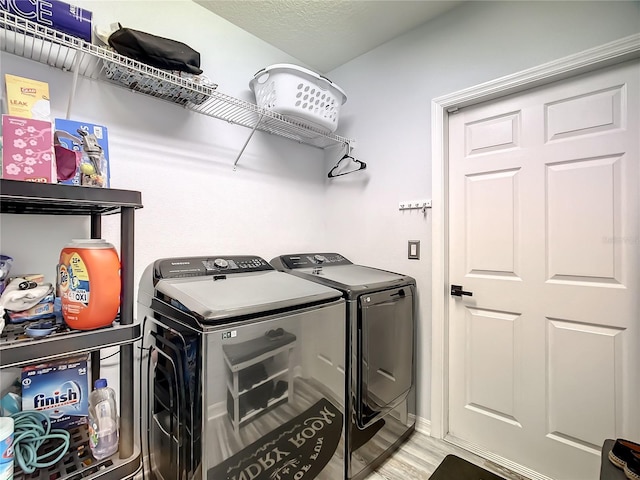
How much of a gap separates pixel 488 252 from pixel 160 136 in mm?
2019

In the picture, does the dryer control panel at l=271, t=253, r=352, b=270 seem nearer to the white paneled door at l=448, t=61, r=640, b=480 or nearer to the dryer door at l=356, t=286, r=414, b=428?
the dryer door at l=356, t=286, r=414, b=428

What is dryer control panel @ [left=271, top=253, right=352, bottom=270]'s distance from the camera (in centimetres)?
199

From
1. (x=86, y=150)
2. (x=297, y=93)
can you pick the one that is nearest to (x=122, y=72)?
(x=86, y=150)

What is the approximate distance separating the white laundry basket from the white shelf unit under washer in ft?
0.28

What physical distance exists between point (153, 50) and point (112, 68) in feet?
0.74

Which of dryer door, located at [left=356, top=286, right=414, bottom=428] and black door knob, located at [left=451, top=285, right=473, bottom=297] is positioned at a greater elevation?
black door knob, located at [left=451, top=285, right=473, bottom=297]

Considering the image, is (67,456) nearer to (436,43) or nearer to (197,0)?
(197,0)

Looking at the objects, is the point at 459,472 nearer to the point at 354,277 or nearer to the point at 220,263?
the point at 354,277

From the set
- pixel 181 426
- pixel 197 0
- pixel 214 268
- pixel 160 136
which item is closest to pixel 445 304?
pixel 214 268

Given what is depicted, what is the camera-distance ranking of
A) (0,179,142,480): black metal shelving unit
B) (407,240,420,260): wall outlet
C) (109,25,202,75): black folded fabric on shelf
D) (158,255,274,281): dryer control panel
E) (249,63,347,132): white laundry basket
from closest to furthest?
1. (0,179,142,480): black metal shelving unit
2. (109,25,202,75): black folded fabric on shelf
3. (158,255,274,281): dryer control panel
4. (249,63,347,132): white laundry basket
5. (407,240,420,260): wall outlet

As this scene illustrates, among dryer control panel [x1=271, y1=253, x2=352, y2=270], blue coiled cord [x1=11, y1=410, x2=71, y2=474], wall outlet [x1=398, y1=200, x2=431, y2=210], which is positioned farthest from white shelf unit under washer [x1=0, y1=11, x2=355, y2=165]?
blue coiled cord [x1=11, y1=410, x2=71, y2=474]

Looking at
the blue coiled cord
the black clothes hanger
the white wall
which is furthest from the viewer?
the black clothes hanger

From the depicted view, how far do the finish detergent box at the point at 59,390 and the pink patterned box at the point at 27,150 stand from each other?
2.26 feet

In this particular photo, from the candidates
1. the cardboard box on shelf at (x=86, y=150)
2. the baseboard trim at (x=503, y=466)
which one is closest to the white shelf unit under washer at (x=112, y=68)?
the cardboard box on shelf at (x=86, y=150)
